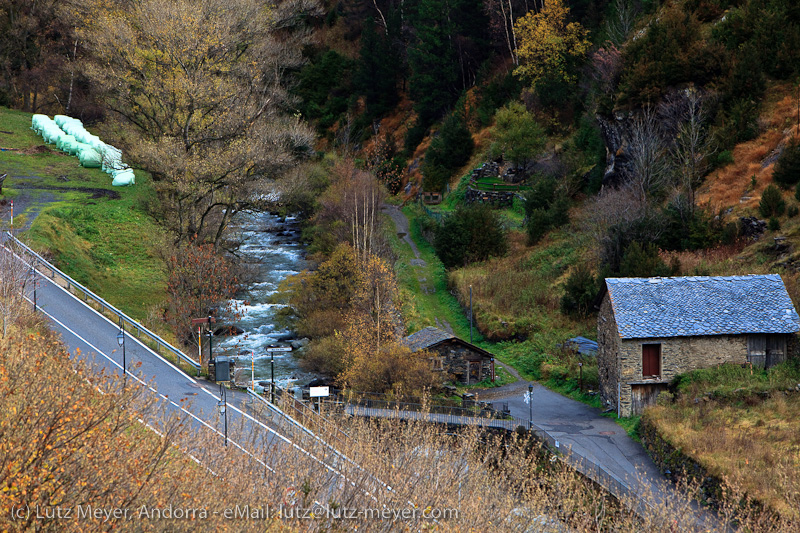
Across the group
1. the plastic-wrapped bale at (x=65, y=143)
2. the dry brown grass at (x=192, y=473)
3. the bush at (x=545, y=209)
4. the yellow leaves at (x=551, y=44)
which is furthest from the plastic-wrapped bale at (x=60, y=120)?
the dry brown grass at (x=192, y=473)

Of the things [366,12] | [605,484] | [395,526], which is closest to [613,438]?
[605,484]

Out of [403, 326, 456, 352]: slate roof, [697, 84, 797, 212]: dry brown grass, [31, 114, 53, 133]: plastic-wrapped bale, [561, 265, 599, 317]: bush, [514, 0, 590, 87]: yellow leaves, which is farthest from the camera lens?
[514, 0, 590, 87]: yellow leaves

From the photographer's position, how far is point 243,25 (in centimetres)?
5141

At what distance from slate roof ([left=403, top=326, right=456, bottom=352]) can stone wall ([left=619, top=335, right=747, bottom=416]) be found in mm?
8822

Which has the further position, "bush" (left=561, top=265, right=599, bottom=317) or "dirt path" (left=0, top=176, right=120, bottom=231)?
"bush" (left=561, top=265, right=599, bottom=317)

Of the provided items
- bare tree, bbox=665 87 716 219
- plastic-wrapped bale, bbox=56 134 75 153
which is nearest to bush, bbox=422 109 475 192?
bare tree, bbox=665 87 716 219

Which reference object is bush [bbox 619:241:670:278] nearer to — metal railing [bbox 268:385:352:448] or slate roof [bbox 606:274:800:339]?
slate roof [bbox 606:274:800:339]

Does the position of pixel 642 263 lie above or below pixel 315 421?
above

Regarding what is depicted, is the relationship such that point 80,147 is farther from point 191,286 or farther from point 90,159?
point 191,286

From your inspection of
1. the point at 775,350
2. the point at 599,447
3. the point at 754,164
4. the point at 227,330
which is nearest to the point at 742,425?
the point at 599,447

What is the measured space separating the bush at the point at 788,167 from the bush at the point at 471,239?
1820 cm

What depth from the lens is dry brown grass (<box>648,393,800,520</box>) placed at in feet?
74.1

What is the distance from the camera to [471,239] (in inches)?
2143

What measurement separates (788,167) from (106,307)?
33993 millimetres
